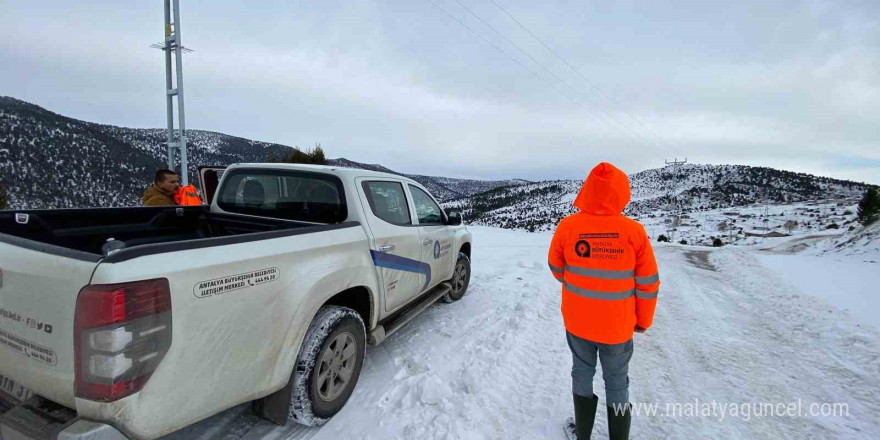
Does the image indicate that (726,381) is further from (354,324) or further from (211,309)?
(211,309)

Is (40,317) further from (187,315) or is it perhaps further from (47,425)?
(187,315)

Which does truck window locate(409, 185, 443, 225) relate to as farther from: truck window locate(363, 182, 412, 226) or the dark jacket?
the dark jacket

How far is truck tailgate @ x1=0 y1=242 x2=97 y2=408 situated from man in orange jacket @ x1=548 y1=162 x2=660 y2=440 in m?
2.51

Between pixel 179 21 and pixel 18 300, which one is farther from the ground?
pixel 179 21

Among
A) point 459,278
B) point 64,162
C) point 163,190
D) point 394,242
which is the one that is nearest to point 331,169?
point 394,242

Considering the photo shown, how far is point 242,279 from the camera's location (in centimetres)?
204

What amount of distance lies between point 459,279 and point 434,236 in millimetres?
1485

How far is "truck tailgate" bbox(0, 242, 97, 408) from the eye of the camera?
1.64 metres

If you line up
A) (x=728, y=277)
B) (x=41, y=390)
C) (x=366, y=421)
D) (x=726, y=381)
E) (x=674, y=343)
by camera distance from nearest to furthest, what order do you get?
1. (x=41, y=390)
2. (x=366, y=421)
3. (x=726, y=381)
4. (x=674, y=343)
5. (x=728, y=277)

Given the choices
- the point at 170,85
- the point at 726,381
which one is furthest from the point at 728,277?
the point at 170,85

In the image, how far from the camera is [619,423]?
243 centimetres

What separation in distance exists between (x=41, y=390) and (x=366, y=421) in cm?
178

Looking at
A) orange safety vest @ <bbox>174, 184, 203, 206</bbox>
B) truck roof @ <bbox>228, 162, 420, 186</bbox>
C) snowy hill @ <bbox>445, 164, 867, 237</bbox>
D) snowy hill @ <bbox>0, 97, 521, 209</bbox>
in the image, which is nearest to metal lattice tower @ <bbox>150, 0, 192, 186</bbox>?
orange safety vest @ <bbox>174, 184, 203, 206</bbox>

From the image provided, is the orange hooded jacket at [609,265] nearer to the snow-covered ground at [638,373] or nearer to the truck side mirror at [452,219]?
the snow-covered ground at [638,373]
